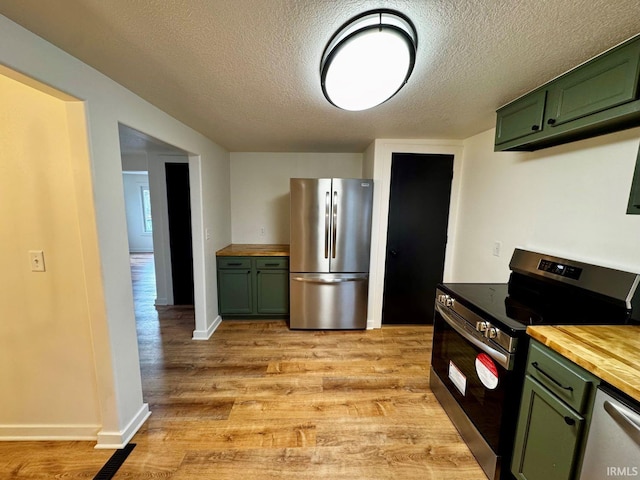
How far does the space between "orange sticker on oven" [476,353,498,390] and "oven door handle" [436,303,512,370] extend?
42 millimetres

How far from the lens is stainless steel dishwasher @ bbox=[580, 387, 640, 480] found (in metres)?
0.81

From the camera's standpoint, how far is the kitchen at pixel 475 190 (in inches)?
52.4

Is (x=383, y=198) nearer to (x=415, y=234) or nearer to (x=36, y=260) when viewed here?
(x=415, y=234)

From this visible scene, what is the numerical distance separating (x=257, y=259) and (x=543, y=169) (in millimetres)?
2816

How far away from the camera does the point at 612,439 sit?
2.85 ft

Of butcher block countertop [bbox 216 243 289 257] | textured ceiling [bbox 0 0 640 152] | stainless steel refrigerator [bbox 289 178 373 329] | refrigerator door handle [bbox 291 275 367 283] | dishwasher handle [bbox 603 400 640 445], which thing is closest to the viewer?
dishwasher handle [bbox 603 400 640 445]

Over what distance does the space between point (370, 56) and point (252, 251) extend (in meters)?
2.54

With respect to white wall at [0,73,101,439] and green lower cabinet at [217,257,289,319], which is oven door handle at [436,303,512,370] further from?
white wall at [0,73,101,439]

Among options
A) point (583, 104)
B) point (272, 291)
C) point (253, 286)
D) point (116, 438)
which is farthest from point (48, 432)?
point (583, 104)

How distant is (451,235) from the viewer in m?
2.94

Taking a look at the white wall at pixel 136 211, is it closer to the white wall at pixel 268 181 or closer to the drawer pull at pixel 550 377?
the white wall at pixel 268 181

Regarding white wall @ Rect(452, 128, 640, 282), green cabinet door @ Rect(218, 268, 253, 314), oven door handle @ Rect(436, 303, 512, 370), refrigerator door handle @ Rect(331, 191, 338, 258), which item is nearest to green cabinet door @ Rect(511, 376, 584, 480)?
oven door handle @ Rect(436, 303, 512, 370)

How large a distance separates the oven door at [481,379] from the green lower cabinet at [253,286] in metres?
1.91

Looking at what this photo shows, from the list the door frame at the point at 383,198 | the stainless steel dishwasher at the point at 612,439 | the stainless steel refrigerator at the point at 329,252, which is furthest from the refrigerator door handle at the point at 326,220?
the stainless steel dishwasher at the point at 612,439
